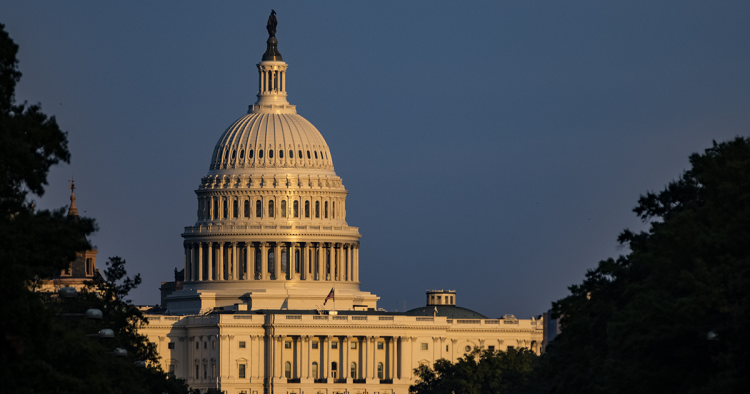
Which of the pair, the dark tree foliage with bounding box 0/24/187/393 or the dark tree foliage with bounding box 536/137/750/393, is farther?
the dark tree foliage with bounding box 536/137/750/393

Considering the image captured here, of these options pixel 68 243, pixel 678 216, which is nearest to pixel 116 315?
pixel 678 216

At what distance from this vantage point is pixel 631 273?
120 m

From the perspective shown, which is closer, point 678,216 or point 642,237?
point 678,216

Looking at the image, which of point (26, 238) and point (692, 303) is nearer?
point (26, 238)

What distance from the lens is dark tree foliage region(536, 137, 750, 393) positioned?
9100cm

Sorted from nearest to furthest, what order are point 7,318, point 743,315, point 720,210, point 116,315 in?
point 7,318
point 743,315
point 720,210
point 116,315

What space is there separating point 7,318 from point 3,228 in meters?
4.16

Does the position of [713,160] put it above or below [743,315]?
above

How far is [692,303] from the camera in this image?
302 ft

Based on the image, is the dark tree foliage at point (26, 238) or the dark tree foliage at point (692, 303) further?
the dark tree foliage at point (692, 303)

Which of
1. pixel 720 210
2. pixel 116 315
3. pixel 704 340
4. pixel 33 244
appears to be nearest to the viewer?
pixel 33 244

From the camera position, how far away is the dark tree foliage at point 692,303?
91.0m

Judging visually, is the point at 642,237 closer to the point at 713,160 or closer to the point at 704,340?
the point at 713,160

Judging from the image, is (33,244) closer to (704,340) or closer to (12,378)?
(12,378)
